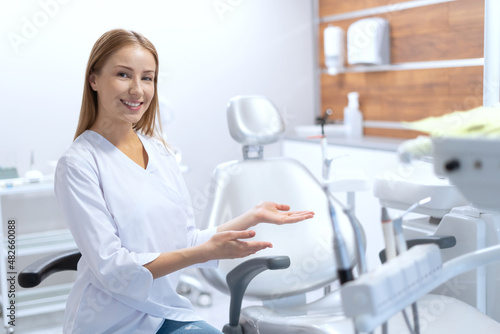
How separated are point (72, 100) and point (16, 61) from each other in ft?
1.10

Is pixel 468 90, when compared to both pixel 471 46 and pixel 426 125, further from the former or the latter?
pixel 426 125

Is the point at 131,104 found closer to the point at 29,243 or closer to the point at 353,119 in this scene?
the point at 29,243

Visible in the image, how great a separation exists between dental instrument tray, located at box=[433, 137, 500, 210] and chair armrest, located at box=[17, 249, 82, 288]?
1.09m

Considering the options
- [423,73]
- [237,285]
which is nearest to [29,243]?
[237,285]

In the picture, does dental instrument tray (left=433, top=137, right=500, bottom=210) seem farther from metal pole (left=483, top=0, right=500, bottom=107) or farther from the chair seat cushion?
metal pole (left=483, top=0, right=500, bottom=107)

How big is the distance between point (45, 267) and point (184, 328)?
404 millimetres

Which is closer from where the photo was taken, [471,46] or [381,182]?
[381,182]

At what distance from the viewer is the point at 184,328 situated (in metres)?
1.40

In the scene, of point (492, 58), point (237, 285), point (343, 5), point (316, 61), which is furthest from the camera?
point (316, 61)

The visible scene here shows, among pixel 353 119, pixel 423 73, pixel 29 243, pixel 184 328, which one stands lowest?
pixel 29 243

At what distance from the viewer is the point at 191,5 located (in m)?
3.29

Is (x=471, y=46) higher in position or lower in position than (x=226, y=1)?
lower

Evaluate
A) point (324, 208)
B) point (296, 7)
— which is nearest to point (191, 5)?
point (296, 7)

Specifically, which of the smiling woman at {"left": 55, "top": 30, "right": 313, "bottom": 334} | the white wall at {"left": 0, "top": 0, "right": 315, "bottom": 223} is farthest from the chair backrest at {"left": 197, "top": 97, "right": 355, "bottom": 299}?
the white wall at {"left": 0, "top": 0, "right": 315, "bottom": 223}
